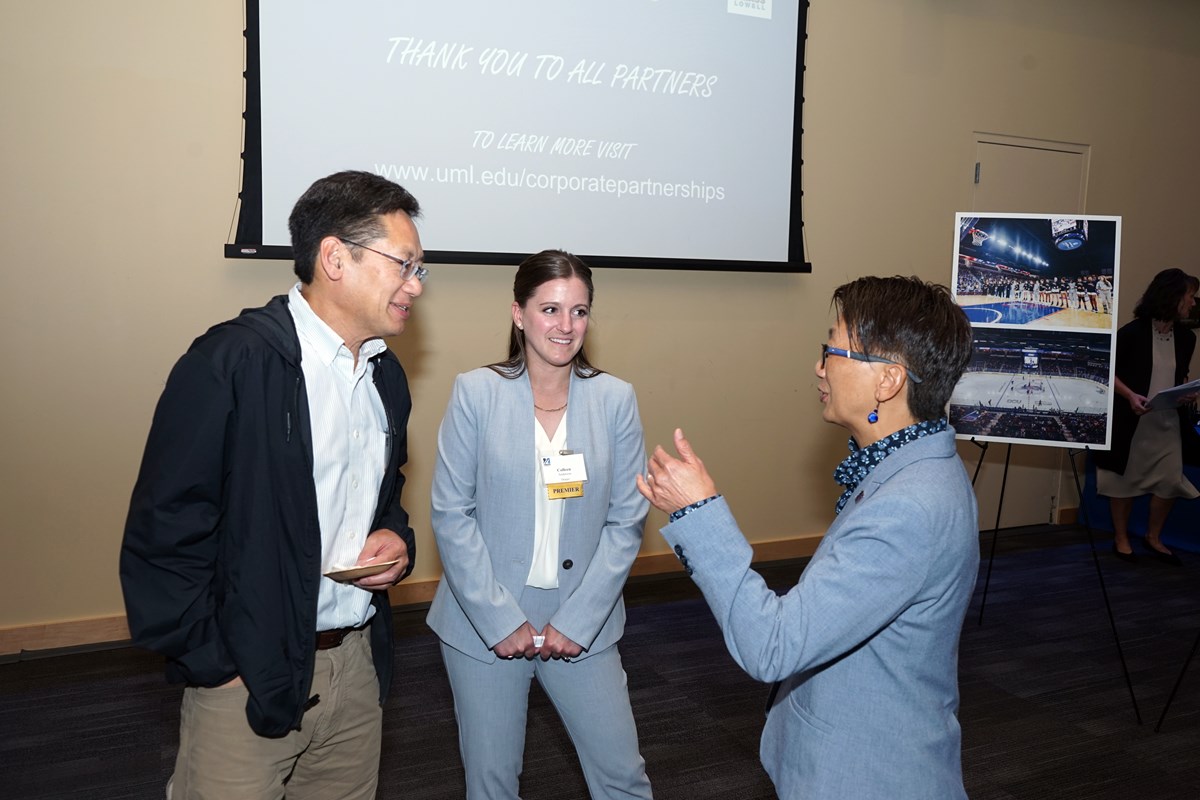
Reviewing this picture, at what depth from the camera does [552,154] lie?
4449mm

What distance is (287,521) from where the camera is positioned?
162 centimetres

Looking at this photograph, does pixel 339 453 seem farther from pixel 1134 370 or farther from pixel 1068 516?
pixel 1068 516

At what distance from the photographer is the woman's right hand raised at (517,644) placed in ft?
6.84

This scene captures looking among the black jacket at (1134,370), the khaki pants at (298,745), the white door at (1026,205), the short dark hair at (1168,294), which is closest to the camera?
the khaki pants at (298,745)

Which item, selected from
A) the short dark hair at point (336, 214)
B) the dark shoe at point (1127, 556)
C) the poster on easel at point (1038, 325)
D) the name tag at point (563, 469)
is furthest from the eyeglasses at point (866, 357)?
the dark shoe at point (1127, 556)

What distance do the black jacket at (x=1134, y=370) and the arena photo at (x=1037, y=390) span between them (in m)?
1.86

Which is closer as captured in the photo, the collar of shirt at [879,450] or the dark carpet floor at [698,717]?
the collar of shirt at [879,450]

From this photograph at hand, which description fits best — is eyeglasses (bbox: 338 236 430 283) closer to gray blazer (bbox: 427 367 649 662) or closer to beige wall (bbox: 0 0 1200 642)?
gray blazer (bbox: 427 367 649 662)

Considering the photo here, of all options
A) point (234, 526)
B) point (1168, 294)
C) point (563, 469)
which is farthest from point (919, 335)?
point (1168, 294)

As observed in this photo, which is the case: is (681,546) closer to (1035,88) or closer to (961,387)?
(961,387)

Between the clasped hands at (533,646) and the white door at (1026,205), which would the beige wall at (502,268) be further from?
the clasped hands at (533,646)

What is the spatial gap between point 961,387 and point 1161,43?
4046 millimetres

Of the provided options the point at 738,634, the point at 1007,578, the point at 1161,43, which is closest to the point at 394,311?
the point at 738,634

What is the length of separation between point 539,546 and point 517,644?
0.80 feet
